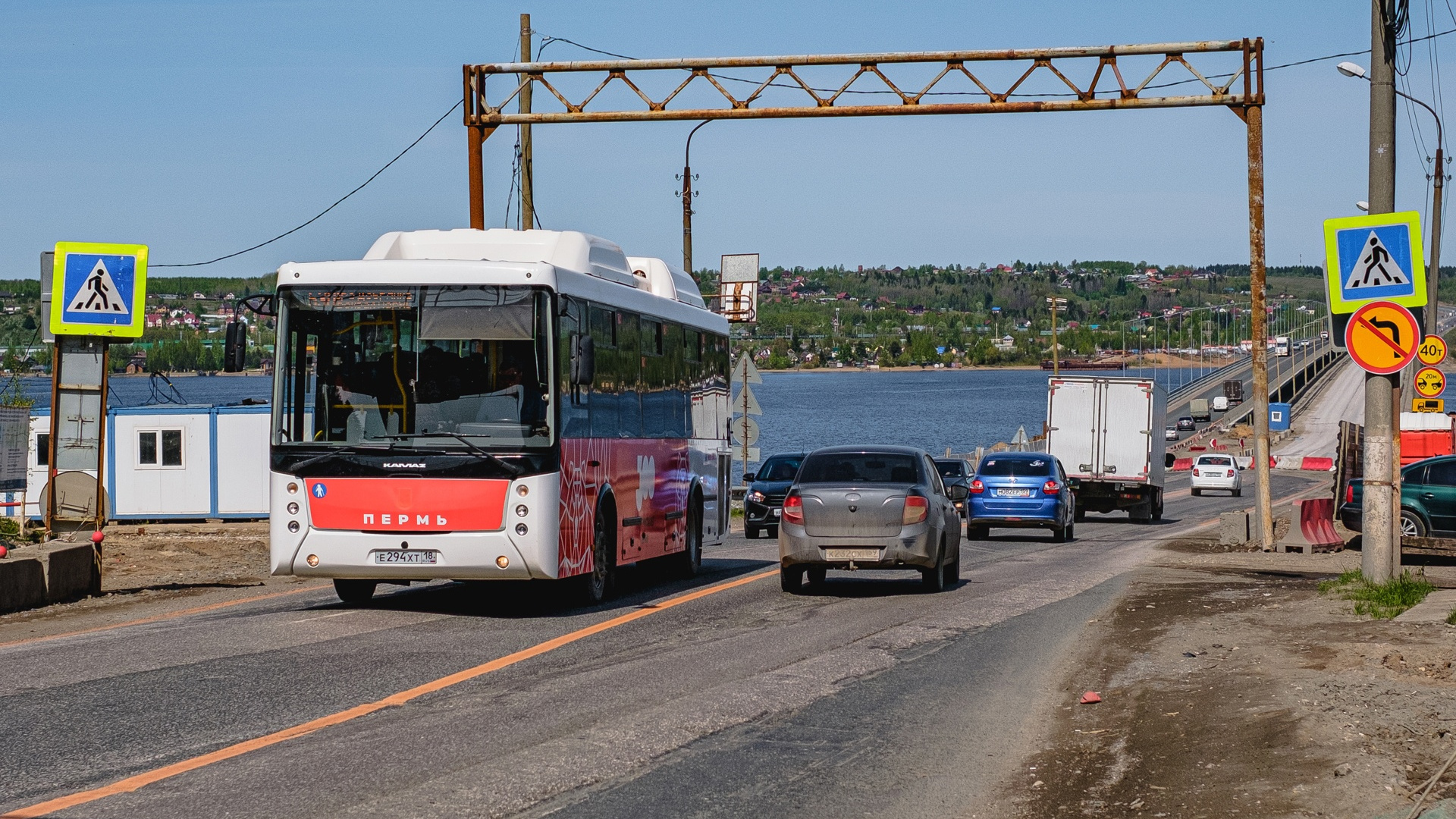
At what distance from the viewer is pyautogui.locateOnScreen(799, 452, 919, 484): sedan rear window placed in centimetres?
1741

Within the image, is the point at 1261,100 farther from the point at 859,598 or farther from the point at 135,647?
the point at 135,647

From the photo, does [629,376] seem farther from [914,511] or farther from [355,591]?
[355,591]

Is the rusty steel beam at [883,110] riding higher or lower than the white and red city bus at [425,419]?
higher

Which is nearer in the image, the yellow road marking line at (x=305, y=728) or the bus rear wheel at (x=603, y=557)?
the yellow road marking line at (x=305, y=728)

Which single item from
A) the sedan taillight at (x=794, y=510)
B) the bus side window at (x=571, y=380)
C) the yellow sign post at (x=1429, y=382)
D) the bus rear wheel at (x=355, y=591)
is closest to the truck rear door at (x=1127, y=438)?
the yellow sign post at (x=1429, y=382)

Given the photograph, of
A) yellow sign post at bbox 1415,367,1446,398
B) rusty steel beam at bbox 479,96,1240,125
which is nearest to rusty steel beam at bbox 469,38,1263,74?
rusty steel beam at bbox 479,96,1240,125

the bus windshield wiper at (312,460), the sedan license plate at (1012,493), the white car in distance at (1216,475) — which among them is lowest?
the white car in distance at (1216,475)

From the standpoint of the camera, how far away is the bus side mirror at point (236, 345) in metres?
13.7

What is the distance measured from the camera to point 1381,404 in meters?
16.0

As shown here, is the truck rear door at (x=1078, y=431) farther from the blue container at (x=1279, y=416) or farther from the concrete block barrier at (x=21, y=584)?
the blue container at (x=1279, y=416)

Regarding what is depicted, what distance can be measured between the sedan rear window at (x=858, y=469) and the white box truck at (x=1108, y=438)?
2351 cm


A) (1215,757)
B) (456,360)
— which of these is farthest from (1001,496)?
(1215,757)

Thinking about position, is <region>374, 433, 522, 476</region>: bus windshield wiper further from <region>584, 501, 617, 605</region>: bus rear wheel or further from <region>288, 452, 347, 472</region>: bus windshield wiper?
<region>584, 501, 617, 605</region>: bus rear wheel

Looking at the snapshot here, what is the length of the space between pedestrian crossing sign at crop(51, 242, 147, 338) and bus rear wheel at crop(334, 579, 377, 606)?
10.8 ft
